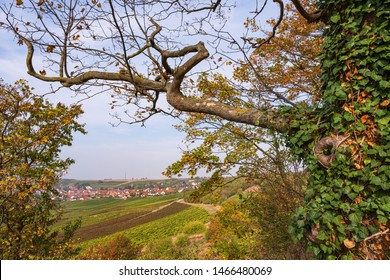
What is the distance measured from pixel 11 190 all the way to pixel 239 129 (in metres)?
6.17

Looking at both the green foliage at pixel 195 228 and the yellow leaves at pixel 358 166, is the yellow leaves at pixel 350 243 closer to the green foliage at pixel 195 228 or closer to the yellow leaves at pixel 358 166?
the yellow leaves at pixel 358 166

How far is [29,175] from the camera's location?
777 centimetres

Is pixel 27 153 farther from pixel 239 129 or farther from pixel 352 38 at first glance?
pixel 352 38

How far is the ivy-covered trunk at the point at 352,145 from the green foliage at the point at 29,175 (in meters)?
6.94

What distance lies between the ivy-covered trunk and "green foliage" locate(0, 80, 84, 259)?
22.8ft

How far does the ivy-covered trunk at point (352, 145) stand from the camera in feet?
9.69

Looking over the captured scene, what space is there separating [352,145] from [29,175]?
797 cm

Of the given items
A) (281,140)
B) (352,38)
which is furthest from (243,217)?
(352,38)

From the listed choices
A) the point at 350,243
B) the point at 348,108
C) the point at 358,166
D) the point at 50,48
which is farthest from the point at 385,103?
the point at 50,48

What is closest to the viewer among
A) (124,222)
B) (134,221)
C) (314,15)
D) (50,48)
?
(314,15)

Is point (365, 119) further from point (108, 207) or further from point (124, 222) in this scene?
point (108, 207)

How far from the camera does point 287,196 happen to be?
694 centimetres

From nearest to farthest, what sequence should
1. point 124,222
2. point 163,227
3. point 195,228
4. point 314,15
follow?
1. point 314,15
2. point 195,228
3. point 163,227
4. point 124,222

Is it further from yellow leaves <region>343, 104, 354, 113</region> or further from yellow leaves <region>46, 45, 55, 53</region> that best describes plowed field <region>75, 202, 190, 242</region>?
yellow leaves <region>343, 104, 354, 113</region>
